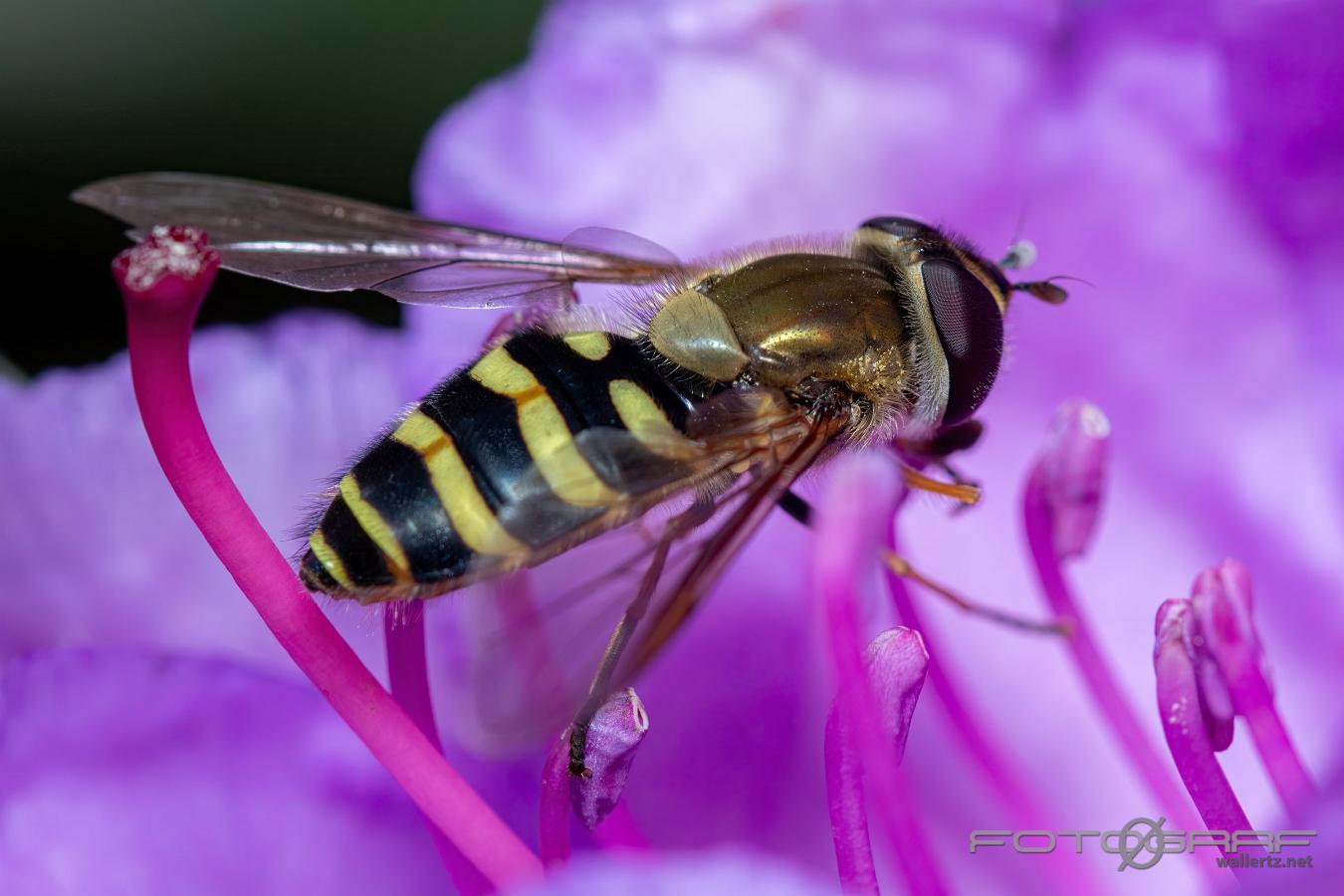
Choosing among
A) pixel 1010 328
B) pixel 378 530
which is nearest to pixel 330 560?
pixel 378 530

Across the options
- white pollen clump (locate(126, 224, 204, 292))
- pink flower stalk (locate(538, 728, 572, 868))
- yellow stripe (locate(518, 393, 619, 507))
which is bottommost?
pink flower stalk (locate(538, 728, 572, 868))

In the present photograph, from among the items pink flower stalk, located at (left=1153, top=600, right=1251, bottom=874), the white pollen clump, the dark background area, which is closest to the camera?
the white pollen clump

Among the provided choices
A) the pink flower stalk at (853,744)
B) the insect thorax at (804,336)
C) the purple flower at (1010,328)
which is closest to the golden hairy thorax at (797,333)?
the insect thorax at (804,336)

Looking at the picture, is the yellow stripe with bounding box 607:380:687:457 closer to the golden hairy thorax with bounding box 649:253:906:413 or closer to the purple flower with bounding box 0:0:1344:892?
the golden hairy thorax with bounding box 649:253:906:413

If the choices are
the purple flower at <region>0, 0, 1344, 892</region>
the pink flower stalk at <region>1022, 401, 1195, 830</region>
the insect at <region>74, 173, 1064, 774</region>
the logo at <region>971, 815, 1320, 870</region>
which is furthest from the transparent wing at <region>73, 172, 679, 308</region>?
the logo at <region>971, 815, 1320, 870</region>

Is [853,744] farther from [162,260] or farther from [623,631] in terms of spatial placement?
[162,260]

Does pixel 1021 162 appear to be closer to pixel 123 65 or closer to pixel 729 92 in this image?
pixel 729 92

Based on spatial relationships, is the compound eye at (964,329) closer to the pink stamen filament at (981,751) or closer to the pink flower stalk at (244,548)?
the pink stamen filament at (981,751)
